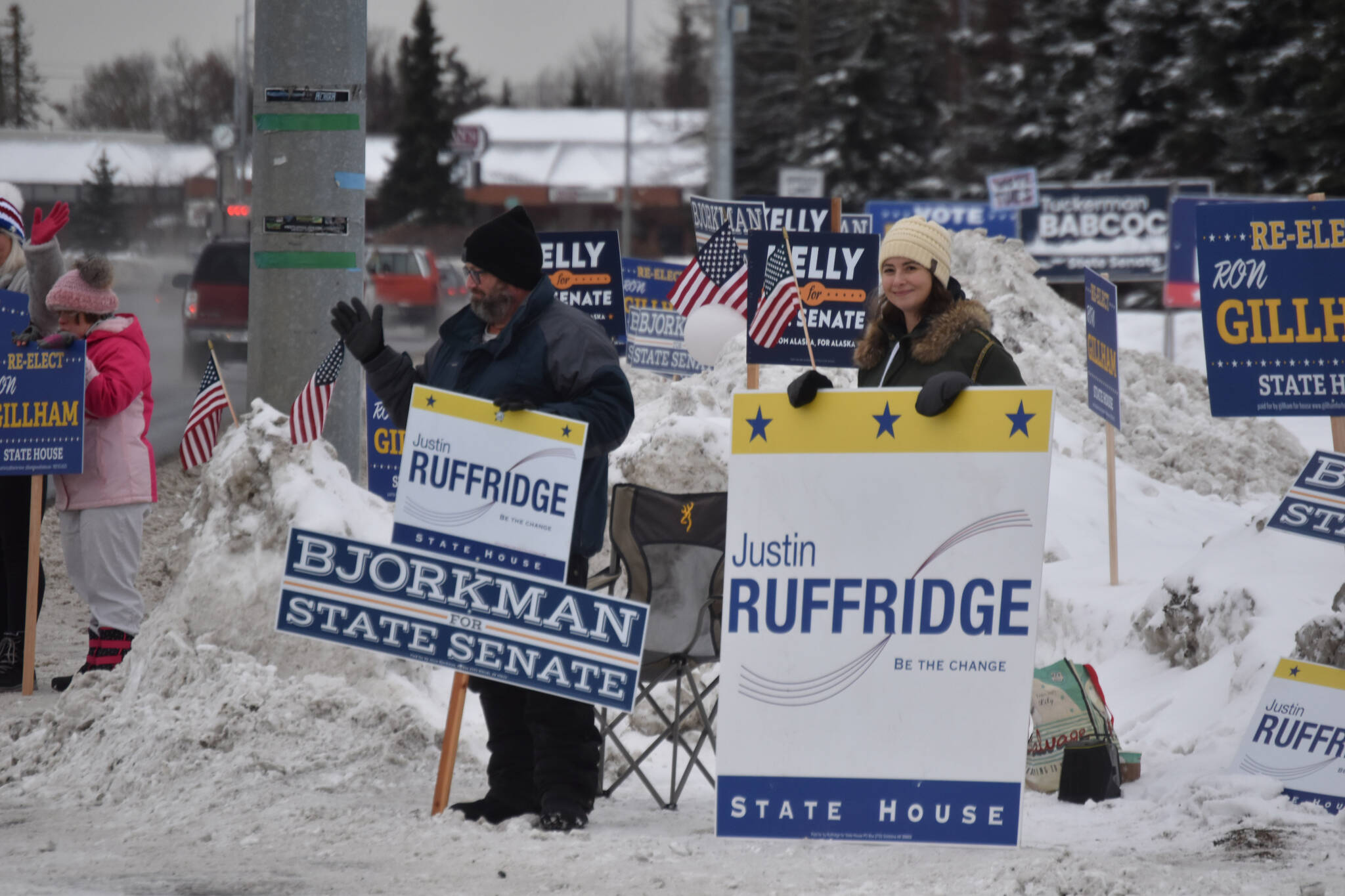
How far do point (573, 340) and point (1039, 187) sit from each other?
1988 cm

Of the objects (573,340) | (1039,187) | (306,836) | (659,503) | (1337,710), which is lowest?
(306,836)

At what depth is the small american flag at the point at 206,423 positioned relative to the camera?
6.78 metres

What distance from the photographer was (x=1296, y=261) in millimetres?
6152

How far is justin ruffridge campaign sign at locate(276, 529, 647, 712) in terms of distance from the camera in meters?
4.41

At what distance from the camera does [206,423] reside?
6.80 m

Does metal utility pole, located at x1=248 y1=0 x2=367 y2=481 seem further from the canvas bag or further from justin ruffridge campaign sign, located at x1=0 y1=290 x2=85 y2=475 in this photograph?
the canvas bag

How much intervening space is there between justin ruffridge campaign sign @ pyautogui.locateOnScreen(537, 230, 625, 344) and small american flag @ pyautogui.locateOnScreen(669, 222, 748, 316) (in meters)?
1.42

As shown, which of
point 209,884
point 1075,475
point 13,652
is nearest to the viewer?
point 209,884

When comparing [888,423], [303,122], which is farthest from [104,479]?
[888,423]

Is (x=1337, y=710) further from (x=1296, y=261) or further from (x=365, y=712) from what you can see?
(x=365, y=712)

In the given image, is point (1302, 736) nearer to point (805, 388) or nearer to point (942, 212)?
point (805, 388)

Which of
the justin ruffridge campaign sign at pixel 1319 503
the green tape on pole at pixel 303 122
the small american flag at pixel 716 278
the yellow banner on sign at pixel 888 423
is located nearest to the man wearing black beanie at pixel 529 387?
the yellow banner on sign at pixel 888 423

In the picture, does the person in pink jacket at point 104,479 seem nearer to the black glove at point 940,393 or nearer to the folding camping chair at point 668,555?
the folding camping chair at point 668,555

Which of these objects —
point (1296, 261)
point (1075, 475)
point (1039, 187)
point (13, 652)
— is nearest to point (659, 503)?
A: point (1296, 261)
